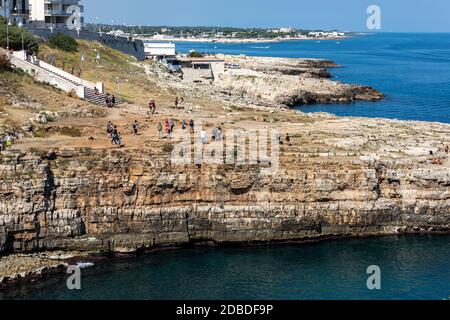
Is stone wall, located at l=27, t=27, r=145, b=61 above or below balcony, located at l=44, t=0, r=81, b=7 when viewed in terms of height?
below

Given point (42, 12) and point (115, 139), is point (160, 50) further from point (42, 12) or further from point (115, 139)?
point (115, 139)

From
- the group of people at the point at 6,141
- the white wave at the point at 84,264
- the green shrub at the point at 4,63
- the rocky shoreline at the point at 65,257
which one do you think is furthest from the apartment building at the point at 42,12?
the white wave at the point at 84,264

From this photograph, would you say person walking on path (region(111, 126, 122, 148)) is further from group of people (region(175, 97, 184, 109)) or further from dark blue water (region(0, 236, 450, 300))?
group of people (region(175, 97, 184, 109))

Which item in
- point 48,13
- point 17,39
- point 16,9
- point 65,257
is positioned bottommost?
point 65,257

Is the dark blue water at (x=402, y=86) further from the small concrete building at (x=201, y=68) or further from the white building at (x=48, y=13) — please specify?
the white building at (x=48, y=13)

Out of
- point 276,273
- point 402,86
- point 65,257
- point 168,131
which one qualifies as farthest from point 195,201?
point 402,86

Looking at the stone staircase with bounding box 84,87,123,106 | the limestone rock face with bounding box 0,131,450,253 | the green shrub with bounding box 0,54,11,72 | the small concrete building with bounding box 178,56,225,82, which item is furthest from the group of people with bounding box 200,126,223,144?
the small concrete building with bounding box 178,56,225,82
